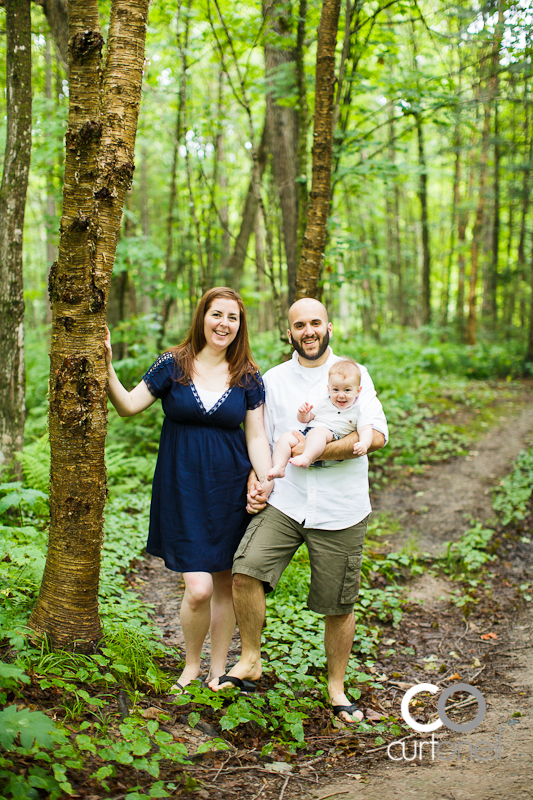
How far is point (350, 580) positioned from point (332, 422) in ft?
2.97

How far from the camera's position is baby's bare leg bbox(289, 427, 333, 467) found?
113 inches

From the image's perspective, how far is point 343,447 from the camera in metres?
2.94

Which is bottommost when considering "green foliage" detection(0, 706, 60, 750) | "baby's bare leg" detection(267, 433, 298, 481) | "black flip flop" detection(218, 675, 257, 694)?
"black flip flop" detection(218, 675, 257, 694)

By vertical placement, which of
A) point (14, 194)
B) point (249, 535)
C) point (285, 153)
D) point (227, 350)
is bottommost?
point (249, 535)

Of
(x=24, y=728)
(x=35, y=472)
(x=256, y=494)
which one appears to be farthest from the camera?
(x=35, y=472)

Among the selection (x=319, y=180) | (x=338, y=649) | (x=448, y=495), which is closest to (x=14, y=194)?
(x=319, y=180)

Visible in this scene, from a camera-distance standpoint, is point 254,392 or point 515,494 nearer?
point 254,392

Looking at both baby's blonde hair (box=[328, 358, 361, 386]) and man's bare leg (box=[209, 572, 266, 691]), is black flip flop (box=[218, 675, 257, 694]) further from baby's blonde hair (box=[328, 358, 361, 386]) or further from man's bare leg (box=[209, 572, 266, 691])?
baby's blonde hair (box=[328, 358, 361, 386])

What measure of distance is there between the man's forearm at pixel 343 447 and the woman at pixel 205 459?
36 cm

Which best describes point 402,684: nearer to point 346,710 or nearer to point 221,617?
point 346,710

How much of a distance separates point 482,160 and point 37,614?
54.7 ft

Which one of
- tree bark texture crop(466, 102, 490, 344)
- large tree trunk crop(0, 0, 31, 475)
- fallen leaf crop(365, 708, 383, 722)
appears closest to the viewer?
fallen leaf crop(365, 708, 383, 722)
